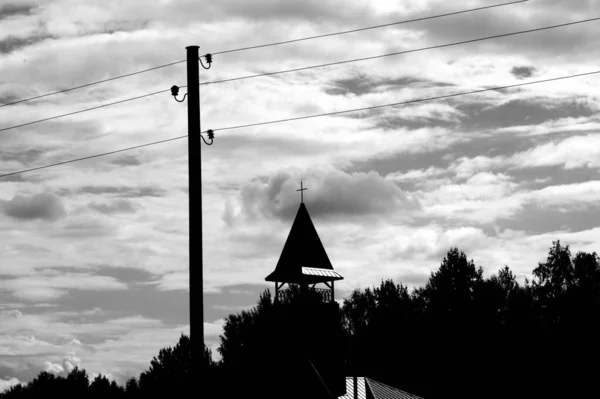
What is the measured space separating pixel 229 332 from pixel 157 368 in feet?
40.7

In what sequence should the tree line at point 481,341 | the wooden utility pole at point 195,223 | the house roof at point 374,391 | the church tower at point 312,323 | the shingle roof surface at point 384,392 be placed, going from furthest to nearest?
1. the tree line at point 481,341
2. the shingle roof surface at point 384,392
3. the house roof at point 374,391
4. the church tower at point 312,323
5. the wooden utility pole at point 195,223

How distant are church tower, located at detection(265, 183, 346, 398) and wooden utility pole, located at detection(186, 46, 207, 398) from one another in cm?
2069

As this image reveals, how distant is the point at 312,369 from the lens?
134 ft

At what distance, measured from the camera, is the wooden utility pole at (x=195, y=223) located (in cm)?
1923

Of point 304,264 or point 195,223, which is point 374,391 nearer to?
point 304,264

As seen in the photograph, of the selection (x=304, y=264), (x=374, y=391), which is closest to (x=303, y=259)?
(x=304, y=264)

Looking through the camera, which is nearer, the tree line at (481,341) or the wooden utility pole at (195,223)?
the wooden utility pole at (195,223)

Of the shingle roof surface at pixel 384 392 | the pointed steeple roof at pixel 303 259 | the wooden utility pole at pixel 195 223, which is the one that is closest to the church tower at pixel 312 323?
the pointed steeple roof at pixel 303 259

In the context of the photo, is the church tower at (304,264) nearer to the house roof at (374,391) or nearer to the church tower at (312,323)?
the church tower at (312,323)

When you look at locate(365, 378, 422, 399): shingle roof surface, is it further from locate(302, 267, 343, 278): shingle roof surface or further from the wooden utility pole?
the wooden utility pole

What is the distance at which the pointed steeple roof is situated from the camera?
4166 centimetres

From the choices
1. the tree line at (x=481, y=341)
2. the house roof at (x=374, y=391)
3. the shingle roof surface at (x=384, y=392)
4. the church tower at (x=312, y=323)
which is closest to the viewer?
the church tower at (x=312, y=323)

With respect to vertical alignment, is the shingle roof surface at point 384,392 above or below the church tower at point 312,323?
below

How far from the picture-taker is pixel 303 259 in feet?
139
